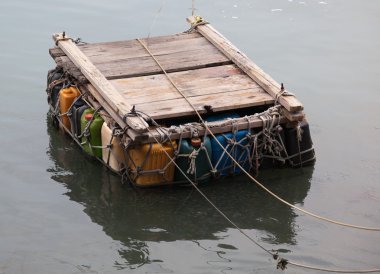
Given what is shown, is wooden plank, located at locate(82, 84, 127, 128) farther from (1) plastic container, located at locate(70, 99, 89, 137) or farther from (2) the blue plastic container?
(2) the blue plastic container

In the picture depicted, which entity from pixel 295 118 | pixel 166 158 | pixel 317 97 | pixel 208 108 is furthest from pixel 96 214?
pixel 317 97

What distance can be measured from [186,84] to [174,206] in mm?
1860

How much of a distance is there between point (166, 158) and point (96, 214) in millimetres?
1151

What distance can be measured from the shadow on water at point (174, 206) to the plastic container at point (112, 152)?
289 mm

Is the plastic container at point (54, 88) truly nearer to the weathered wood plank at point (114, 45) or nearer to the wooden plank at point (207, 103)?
the weathered wood plank at point (114, 45)

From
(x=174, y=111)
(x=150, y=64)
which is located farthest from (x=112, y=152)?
(x=150, y=64)

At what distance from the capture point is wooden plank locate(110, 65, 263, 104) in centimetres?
1248

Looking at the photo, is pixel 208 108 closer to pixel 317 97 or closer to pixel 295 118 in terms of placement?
pixel 295 118

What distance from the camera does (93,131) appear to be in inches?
493

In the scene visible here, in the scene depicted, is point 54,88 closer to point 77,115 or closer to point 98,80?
point 77,115

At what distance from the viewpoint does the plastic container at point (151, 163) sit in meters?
11.6

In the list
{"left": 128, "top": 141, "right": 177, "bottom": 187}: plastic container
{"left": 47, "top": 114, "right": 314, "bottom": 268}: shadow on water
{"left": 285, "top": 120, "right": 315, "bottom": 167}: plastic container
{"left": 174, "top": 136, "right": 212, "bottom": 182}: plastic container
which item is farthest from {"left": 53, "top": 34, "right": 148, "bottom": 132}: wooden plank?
{"left": 285, "top": 120, "right": 315, "bottom": 167}: plastic container

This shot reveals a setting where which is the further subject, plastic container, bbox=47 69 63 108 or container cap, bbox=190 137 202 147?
plastic container, bbox=47 69 63 108

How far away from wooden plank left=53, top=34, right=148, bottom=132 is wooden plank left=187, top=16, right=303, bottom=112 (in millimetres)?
1962
